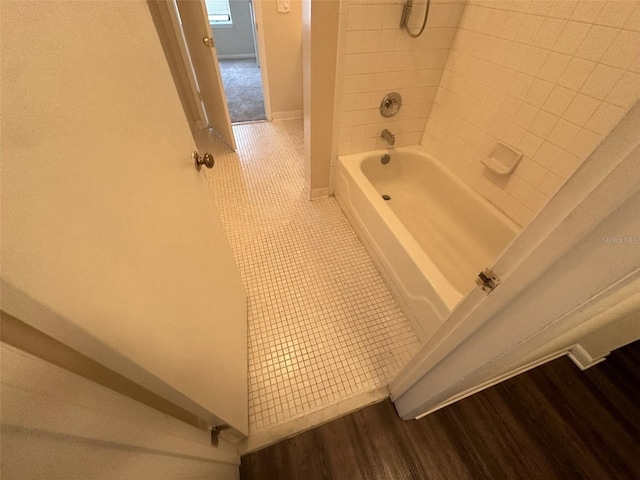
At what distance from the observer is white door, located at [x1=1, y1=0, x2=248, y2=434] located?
25 centimetres

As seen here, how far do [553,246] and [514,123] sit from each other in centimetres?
132

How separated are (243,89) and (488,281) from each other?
427 cm

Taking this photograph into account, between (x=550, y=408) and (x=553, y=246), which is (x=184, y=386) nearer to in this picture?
(x=553, y=246)

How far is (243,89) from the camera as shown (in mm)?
3748

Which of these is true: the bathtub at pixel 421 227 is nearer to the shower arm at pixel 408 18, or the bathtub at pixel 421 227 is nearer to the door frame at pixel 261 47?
the shower arm at pixel 408 18

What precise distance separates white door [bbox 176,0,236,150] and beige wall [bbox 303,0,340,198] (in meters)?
0.95

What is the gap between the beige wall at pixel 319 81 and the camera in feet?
4.24

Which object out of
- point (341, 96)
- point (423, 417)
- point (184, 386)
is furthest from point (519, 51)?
point (184, 386)

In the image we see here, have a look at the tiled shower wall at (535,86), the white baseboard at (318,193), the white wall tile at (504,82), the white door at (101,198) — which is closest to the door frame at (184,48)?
the white baseboard at (318,193)

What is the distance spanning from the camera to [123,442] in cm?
36

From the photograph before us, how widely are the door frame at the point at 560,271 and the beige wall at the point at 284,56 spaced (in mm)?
2989

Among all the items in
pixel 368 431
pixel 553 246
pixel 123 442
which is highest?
pixel 553 246

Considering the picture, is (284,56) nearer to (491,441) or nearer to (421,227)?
(421,227)

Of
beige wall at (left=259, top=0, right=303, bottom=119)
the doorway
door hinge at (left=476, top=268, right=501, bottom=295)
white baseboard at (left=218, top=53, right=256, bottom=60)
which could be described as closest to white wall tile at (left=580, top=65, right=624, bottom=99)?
door hinge at (left=476, top=268, right=501, bottom=295)
